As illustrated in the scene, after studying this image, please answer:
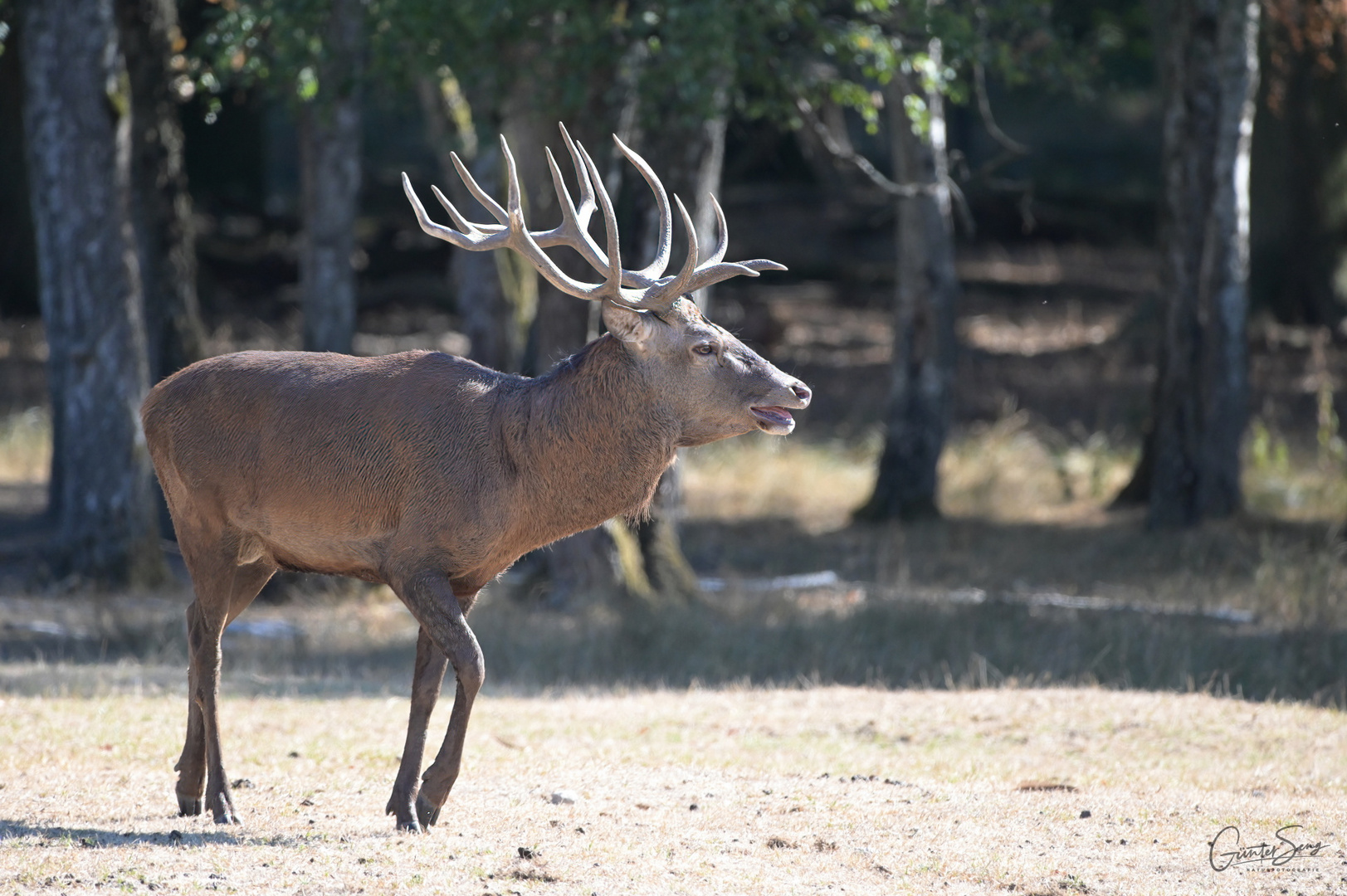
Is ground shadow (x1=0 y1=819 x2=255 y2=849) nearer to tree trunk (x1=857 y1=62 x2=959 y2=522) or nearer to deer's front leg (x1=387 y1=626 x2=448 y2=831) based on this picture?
deer's front leg (x1=387 y1=626 x2=448 y2=831)

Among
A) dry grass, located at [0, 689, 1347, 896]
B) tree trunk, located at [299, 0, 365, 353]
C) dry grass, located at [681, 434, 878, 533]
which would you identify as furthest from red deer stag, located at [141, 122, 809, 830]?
dry grass, located at [681, 434, 878, 533]

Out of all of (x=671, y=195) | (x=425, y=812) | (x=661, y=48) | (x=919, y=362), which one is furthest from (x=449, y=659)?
(x=919, y=362)

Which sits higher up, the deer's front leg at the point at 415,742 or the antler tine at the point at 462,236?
the antler tine at the point at 462,236

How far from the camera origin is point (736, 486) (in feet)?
55.7

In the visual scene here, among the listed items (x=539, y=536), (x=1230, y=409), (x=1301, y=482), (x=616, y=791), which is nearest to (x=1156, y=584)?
(x=1230, y=409)

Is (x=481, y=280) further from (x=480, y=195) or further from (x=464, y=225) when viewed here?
(x=480, y=195)

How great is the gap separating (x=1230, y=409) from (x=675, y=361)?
9.61 meters

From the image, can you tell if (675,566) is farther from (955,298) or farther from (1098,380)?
(1098,380)

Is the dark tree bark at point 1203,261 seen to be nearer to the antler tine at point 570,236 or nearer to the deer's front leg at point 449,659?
the antler tine at point 570,236

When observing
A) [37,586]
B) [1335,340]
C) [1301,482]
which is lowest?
[37,586]

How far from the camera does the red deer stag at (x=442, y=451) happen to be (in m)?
5.88

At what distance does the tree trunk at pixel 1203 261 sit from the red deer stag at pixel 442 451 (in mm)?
8972

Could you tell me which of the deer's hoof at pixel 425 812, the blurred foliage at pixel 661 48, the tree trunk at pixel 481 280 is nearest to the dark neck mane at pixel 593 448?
the deer's hoof at pixel 425 812

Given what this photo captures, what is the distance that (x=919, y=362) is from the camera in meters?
15.5
